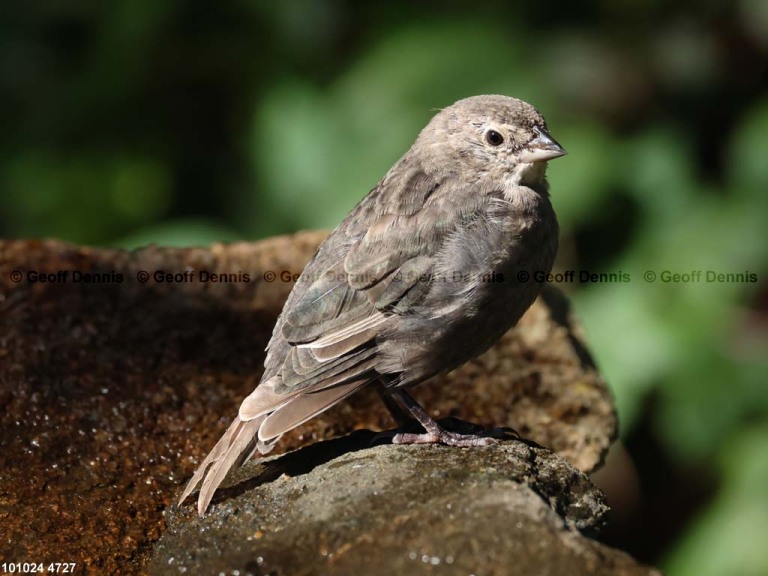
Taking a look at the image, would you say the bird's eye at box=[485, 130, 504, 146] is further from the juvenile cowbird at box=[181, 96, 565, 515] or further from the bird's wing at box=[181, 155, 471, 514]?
the bird's wing at box=[181, 155, 471, 514]

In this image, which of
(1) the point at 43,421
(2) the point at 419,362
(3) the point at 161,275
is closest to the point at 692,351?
(2) the point at 419,362

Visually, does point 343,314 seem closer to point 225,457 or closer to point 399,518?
point 225,457

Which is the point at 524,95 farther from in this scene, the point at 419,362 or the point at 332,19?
the point at 419,362

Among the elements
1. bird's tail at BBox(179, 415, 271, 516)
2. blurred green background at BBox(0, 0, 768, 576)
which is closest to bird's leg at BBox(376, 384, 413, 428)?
bird's tail at BBox(179, 415, 271, 516)

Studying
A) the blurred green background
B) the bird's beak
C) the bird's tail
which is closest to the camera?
the bird's tail

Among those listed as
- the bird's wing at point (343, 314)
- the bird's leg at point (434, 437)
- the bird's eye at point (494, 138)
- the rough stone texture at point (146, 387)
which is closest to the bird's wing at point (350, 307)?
the bird's wing at point (343, 314)

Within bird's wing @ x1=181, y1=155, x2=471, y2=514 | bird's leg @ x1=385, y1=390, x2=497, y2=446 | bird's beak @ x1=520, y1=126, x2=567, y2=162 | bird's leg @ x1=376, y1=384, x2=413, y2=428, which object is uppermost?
bird's beak @ x1=520, y1=126, x2=567, y2=162

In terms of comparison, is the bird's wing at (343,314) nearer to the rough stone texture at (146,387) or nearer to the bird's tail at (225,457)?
the bird's tail at (225,457)

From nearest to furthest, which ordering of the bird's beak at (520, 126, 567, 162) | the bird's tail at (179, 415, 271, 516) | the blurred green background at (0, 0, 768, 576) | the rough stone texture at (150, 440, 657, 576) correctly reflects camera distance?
1. the rough stone texture at (150, 440, 657, 576)
2. the bird's tail at (179, 415, 271, 516)
3. the bird's beak at (520, 126, 567, 162)
4. the blurred green background at (0, 0, 768, 576)
